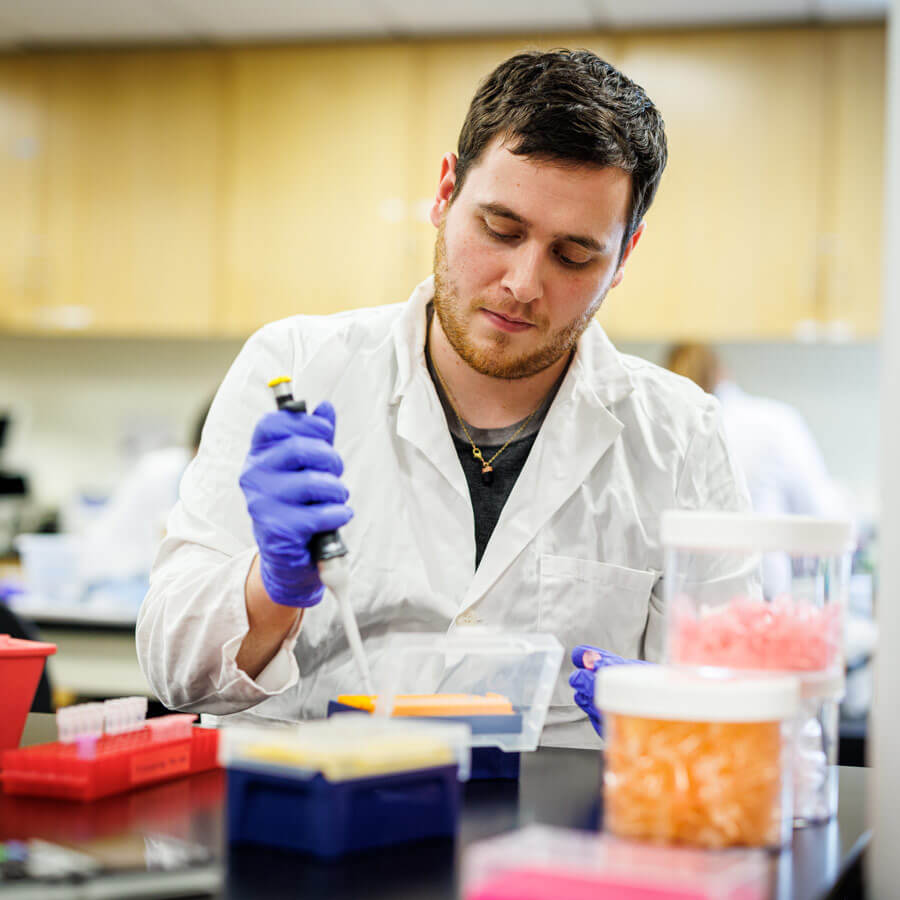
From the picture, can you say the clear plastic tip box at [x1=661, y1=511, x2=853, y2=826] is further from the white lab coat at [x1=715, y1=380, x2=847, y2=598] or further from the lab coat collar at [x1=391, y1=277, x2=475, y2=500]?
the white lab coat at [x1=715, y1=380, x2=847, y2=598]

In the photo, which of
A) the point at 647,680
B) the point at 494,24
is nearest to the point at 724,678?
the point at 647,680

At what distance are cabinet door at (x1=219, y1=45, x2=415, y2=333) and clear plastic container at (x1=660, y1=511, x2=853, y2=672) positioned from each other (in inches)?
126

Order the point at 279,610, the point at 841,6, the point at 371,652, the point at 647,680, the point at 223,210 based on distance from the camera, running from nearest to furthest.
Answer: the point at 647,680 → the point at 279,610 → the point at 371,652 → the point at 841,6 → the point at 223,210

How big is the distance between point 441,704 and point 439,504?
496 millimetres

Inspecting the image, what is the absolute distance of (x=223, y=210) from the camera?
415 centimetres

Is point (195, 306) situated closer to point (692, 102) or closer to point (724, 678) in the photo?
point (692, 102)

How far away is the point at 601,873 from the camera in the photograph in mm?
592

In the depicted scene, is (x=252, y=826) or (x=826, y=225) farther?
(x=826, y=225)

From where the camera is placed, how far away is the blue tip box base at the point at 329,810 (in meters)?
0.72

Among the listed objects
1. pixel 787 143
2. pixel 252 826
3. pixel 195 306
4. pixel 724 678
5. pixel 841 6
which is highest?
pixel 841 6

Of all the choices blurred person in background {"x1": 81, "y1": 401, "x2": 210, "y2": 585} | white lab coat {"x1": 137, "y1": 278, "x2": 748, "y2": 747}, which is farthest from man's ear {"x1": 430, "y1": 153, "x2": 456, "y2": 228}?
blurred person in background {"x1": 81, "y1": 401, "x2": 210, "y2": 585}

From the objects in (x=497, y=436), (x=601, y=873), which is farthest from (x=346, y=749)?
(x=497, y=436)

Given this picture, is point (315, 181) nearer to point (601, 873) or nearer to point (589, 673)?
point (589, 673)

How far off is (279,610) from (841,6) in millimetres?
3190
